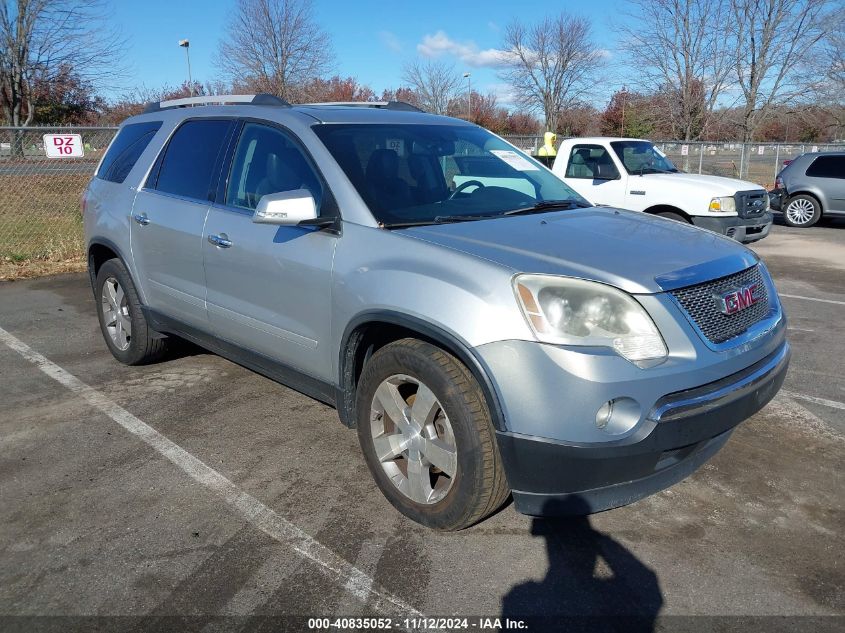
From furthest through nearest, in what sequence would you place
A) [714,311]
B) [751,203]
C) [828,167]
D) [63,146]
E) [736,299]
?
[828,167]
[751,203]
[63,146]
[736,299]
[714,311]

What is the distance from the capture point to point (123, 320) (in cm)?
533

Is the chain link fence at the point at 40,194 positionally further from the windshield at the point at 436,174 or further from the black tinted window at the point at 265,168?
the windshield at the point at 436,174

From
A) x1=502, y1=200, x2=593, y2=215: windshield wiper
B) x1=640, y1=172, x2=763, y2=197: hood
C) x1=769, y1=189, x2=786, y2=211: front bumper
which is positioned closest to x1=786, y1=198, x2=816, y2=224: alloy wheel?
x1=769, y1=189, x2=786, y2=211: front bumper

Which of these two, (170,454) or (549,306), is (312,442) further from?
(549,306)

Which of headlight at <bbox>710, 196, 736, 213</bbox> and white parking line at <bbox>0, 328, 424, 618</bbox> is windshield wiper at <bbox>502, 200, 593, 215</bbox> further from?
headlight at <bbox>710, 196, 736, 213</bbox>

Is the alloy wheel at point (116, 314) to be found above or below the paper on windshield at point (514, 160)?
below

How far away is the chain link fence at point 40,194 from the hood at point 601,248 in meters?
8.61

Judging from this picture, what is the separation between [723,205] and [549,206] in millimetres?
6755

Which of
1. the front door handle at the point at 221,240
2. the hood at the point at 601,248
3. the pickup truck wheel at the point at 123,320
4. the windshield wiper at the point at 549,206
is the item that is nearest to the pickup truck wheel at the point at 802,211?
the windshield wiper at the point at 549,206

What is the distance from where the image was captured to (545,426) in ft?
8.33

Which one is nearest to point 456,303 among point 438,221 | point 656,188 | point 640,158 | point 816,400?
point 438,221

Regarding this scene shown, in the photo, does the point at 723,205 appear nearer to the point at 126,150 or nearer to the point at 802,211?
the point at 802,211

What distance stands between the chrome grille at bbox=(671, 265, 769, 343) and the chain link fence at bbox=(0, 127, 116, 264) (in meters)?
9.45

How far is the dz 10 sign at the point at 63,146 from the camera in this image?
9.50 metres
